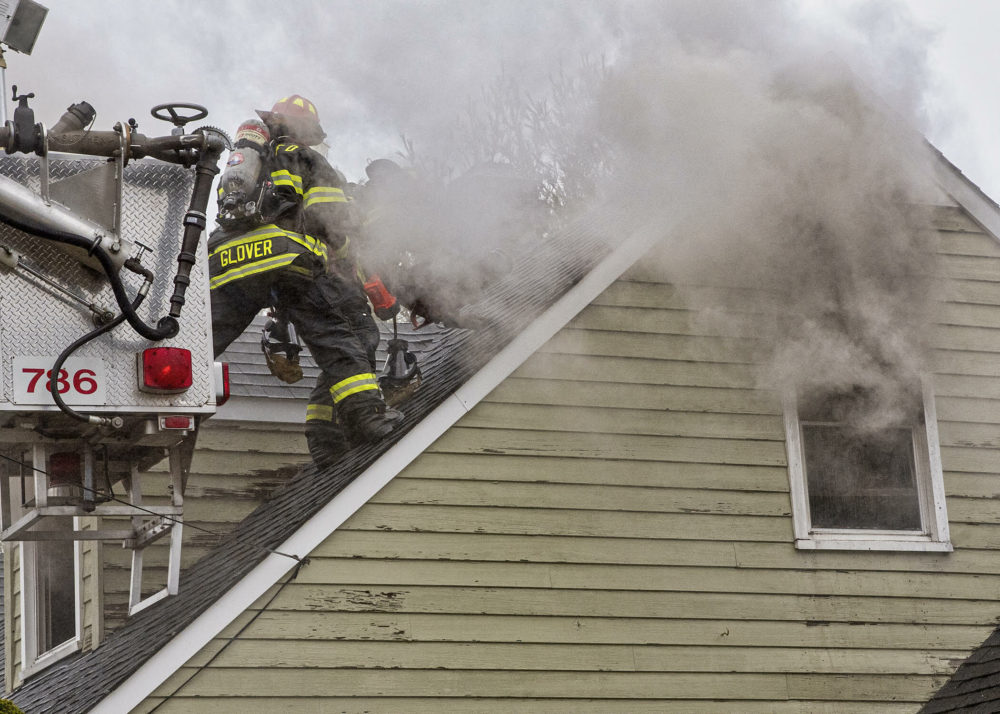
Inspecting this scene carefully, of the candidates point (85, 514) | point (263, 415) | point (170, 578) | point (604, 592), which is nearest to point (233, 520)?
point (263, 415)

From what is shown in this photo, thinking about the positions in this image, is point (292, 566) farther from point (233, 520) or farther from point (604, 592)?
point (233, 520)

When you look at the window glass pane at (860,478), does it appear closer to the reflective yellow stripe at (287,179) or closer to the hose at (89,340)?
the reflective yellow stripe at (287,179)

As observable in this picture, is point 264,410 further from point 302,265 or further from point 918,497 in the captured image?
point 918,497

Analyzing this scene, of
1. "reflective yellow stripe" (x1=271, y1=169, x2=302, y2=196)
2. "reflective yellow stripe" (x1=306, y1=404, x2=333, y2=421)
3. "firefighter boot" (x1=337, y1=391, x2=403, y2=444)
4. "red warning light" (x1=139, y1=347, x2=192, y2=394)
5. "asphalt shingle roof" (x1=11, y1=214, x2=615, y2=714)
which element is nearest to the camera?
"red warning light" (x1=139, y1=347, x2=192, y2=394)

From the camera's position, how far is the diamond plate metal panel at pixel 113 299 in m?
5.38

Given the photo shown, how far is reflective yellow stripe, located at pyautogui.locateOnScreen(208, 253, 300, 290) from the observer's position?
21.1 feet

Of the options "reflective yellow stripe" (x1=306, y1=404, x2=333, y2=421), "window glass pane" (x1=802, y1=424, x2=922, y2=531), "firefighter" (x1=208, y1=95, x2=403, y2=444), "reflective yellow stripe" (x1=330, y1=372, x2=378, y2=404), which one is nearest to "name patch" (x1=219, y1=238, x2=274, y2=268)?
"firefighter" (x1=208, y1=95, x2=403, y2=444)

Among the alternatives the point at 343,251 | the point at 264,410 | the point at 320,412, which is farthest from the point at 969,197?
the point at 264,410

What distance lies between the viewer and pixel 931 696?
637 centimetres

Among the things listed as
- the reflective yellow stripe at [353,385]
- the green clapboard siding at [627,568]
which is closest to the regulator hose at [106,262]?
the reflective yellow stripe at [353,385]

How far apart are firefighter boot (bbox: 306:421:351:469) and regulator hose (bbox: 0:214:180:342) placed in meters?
2.00

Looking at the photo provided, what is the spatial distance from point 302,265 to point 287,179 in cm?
44

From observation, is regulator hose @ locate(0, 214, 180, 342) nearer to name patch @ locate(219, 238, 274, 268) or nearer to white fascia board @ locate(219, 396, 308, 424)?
name patch @ locate(219, 238, 274, 268)

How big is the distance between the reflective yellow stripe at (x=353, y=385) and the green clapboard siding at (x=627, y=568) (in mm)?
570
